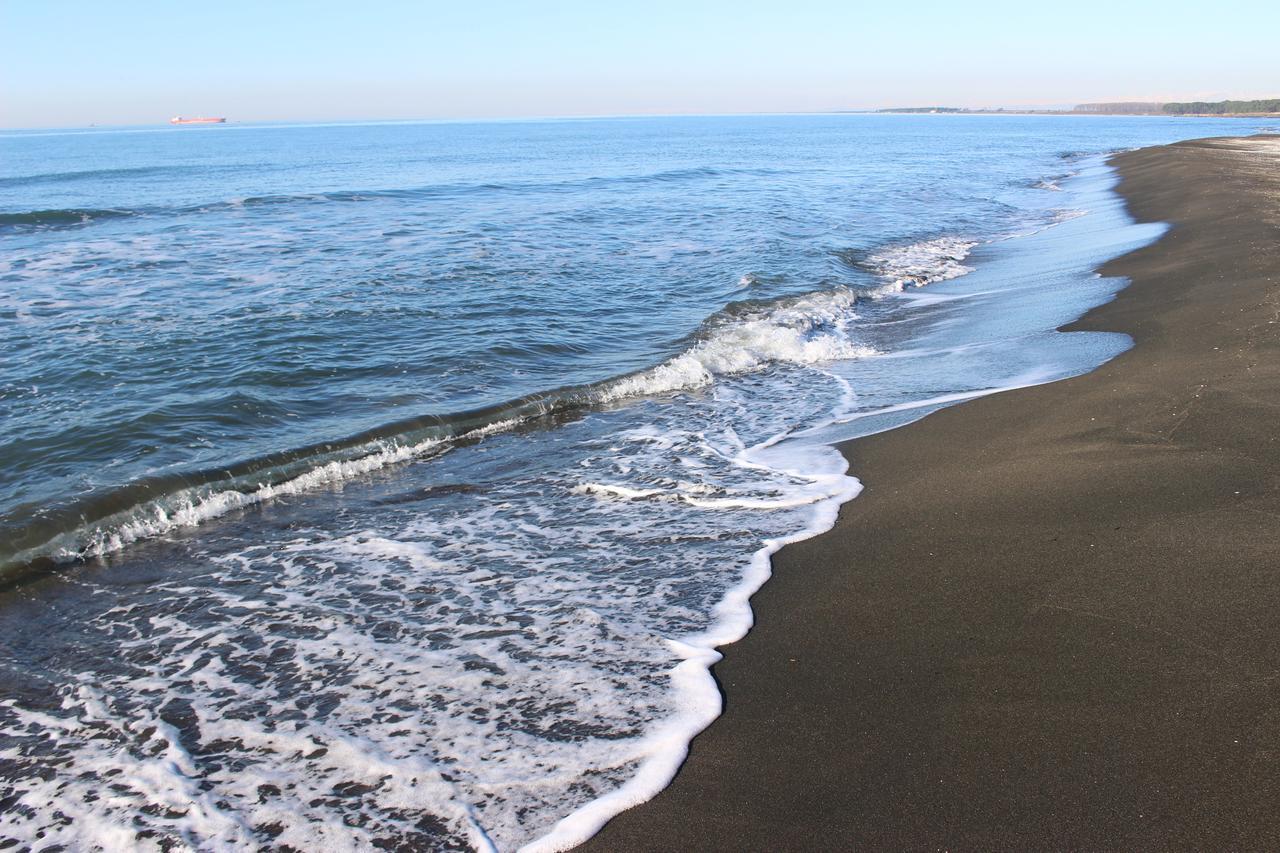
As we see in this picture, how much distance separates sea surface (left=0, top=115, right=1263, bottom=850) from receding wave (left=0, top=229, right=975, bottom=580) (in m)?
0.04

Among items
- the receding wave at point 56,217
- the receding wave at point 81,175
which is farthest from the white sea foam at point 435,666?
the receding wave at point 81,175

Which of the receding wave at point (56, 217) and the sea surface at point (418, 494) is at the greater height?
the receding wave at point (56, 217)

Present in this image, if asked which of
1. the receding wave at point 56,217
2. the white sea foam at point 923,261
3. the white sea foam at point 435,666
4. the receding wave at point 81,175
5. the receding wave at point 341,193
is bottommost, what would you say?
the white sea foam at point 435,666

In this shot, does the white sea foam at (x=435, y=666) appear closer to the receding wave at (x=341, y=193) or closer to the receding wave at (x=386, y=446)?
the receding wave at (x=386, y=446)

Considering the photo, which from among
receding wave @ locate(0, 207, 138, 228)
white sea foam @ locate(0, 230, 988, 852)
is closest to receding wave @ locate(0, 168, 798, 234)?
receding wave @ locate(0, 207, 138, 228)

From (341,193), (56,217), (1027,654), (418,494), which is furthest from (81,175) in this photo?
(1027,654)

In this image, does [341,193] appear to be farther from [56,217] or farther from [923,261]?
[923,261]

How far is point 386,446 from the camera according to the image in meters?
7.92

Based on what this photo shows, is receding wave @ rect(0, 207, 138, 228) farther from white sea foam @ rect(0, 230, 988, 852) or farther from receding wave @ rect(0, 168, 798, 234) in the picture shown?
white sea foam @ rect(0, 230, 988, 852)

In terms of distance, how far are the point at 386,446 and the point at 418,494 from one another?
1225 mm

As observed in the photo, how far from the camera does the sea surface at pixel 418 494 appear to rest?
3.46 metres

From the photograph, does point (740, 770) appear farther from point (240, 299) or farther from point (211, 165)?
point (211, 165)

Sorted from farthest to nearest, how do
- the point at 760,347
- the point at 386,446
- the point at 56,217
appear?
the point at 56,217, the point at 760,347, the point at 386,446

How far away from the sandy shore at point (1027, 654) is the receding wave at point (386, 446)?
12.5 ft
